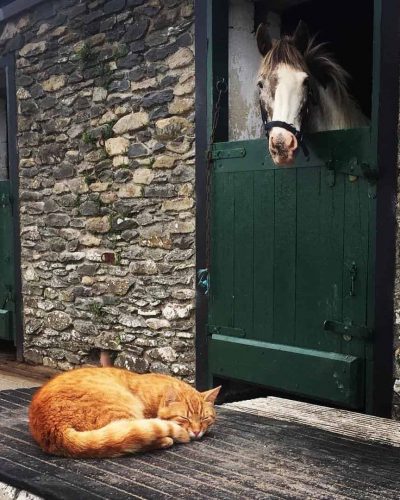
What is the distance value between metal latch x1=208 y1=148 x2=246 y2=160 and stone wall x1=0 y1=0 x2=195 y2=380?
31cm

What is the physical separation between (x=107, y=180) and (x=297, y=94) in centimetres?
251

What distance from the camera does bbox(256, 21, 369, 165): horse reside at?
14.3 feet

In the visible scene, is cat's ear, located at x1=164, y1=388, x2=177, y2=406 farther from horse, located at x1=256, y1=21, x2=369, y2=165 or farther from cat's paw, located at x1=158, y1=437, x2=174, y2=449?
horse, located at x1=256, y1=21, x2=369, y2=165

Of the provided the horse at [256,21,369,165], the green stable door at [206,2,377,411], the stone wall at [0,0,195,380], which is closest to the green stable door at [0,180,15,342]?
the stone wall at [0,0,195,380]

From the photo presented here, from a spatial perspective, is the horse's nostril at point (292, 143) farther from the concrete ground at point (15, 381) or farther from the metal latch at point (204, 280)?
the concrete ground at point (15, 381)

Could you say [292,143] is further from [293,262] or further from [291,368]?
[291,368]

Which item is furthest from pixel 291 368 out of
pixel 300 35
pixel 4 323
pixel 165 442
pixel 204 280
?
pixel 4 323

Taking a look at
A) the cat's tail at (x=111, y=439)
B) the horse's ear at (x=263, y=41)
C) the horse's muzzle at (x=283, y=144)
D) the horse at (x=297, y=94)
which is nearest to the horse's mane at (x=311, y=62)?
the horse at (x=297, y=94)

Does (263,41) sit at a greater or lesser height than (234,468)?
greater

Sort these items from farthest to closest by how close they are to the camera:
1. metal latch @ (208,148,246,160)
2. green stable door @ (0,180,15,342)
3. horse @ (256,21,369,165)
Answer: green stable door @ (0,180,15,342) < metal latch @ (208,148,246,160) < horse @ (256,21,369,165)

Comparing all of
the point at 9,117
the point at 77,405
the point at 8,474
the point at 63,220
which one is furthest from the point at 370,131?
the point at 9,117

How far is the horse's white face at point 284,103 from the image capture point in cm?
431

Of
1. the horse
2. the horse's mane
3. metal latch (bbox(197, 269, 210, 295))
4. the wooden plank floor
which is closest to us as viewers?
the wooden plank floor

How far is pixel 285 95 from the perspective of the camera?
4398 millimetres
